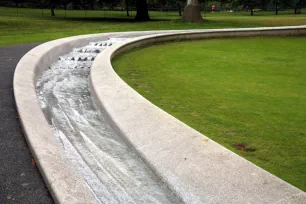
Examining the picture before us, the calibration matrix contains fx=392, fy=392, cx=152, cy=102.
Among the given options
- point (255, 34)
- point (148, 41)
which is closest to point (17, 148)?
point (148, 41)

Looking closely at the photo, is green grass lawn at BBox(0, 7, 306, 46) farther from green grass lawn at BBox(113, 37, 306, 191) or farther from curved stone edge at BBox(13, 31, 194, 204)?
curved stone edge at BBox(13, 31, 194, 204)

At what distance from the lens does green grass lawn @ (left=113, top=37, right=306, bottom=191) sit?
4.19 m

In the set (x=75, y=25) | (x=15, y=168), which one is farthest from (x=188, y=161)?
(x=75, y=25)

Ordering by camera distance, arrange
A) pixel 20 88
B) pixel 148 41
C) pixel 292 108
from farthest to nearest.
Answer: pixel 148 41
pixel 20 88
pixel 292 108

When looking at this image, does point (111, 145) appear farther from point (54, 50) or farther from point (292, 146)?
point (54, 50)

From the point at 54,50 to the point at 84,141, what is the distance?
737 cm

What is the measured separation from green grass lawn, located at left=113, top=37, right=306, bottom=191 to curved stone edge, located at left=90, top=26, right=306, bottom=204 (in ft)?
1.13

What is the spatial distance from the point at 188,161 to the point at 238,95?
3.25 metres

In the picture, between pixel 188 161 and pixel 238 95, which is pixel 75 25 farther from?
pixel 188 161

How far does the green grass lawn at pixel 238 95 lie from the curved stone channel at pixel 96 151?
1.01m

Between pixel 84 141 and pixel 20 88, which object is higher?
pixel 20 88

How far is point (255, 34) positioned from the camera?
19219mm

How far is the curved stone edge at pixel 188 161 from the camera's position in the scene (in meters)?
3.03

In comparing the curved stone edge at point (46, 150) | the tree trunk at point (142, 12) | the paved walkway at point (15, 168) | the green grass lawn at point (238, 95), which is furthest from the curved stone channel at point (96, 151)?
the tree trunk at point (142, 12)
